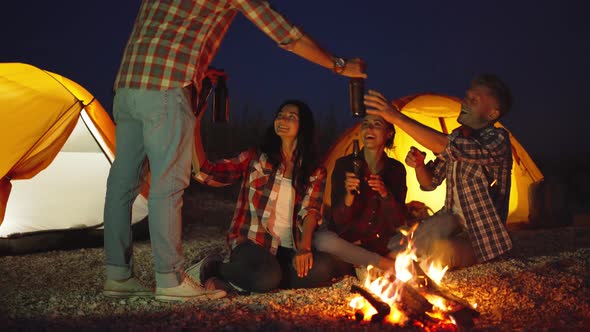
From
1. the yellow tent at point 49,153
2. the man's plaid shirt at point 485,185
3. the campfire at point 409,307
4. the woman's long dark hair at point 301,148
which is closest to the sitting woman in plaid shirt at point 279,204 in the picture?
the woman's long dark hair at point 301,148

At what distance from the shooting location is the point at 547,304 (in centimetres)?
356

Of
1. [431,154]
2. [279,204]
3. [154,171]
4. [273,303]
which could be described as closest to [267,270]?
[273,303]

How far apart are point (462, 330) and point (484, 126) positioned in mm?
1708

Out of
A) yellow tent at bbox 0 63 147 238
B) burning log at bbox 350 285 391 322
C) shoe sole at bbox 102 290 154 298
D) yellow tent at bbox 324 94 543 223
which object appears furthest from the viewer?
yellow tent at bbox 324 94 543 223

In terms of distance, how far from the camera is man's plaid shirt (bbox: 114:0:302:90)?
3.37 m

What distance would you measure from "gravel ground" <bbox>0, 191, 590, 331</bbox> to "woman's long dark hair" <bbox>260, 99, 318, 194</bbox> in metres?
0.79

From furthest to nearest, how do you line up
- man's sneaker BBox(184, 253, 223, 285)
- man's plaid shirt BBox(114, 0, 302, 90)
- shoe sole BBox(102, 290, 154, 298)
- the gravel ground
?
man's sneaker BBox(184, 253, 223, 285) < shoe sole BBox(102, 290, 154, 298) < man's plaid shirt BBox(114, 0, 302, 90) < the gravel ground

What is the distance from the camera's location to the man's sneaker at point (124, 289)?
3.55 meters

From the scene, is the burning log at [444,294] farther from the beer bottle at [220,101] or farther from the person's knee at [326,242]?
A: the beer bottle at [220,101]

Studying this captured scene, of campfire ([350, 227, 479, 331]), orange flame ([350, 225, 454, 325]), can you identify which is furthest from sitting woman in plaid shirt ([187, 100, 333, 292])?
campfire ([350, 227, 479, 331])

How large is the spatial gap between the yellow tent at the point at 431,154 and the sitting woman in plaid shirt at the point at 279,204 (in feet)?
10.6

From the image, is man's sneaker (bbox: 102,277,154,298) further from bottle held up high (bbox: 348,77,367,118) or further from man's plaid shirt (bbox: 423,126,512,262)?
man's plaid shirt (bbox: 423,126,512,262)

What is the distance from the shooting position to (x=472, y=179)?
4.30 metres

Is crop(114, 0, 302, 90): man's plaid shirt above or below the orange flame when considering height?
above
